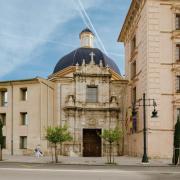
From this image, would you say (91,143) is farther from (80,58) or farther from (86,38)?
(86,38)

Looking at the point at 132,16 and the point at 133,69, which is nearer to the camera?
the point at 132,16

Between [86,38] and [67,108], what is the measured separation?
53.4 ft

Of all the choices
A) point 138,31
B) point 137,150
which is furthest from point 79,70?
point 137,150

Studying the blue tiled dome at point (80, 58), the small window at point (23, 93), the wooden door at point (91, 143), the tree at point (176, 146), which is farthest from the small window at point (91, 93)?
the tree at point (176, 146)

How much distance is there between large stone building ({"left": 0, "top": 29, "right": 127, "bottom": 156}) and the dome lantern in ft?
39.5

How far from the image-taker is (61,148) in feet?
178

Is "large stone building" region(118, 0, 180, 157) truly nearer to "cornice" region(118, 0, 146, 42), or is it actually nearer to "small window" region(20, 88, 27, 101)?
"cornice" region(118, 0, 146, 42)

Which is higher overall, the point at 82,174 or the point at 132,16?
the point at 132,16

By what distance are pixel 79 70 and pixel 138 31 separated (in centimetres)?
905

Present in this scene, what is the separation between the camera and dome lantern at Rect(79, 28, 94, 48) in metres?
67.4

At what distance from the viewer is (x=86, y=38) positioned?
67.6m

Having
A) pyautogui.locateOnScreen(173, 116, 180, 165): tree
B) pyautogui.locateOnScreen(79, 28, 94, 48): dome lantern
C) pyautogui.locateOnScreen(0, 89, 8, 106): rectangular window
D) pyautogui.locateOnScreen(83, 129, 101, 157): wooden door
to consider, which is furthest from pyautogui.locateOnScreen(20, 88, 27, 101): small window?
pyautogui.locateOnScreen(173, 116, 180, 165): tree

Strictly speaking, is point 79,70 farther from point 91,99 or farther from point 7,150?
point 7,150

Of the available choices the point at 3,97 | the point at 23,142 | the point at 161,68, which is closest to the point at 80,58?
the point at 3,97
